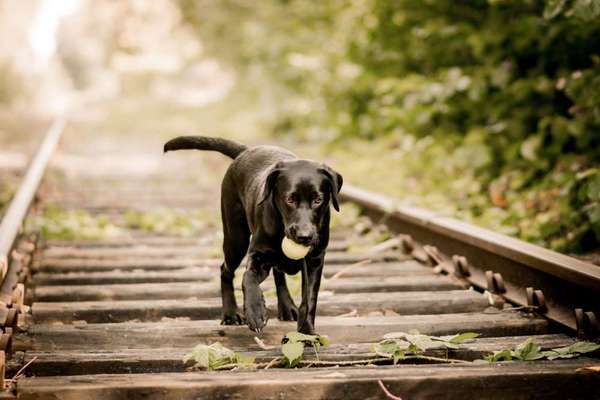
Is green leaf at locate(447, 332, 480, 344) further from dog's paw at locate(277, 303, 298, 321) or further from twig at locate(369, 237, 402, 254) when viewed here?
twig at locate(369, 237, 402, 254)

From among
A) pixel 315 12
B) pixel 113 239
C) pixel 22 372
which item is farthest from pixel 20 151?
pixel 22 372

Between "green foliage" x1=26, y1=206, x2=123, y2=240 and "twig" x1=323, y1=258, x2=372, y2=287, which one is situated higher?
"green foliage" x1=26, y1=206, x2=123, y2=240

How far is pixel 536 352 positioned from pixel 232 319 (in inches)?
56.7

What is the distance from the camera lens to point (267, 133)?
15516 mm

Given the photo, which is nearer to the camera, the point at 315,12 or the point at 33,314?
the point at 33,314

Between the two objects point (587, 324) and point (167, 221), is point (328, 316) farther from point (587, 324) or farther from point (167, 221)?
point (167, 221)

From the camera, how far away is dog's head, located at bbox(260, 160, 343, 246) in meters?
3.10

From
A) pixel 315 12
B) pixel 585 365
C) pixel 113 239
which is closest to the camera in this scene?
pixel 585 365

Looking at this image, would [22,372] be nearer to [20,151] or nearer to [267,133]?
[20,151]

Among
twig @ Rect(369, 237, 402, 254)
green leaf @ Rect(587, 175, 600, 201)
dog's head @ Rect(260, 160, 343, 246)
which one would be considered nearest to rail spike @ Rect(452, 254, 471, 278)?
green leaf @ Rect(587, 175, 600, 201)

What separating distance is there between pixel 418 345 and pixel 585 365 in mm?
631

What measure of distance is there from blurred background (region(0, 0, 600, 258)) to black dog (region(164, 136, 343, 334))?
2220 mm

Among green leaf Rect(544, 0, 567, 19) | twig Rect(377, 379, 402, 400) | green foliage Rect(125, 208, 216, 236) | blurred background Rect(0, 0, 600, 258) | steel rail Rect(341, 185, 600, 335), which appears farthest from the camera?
green foliage Rect(125, 208, 216, 236)

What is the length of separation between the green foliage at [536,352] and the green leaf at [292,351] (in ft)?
2.51
